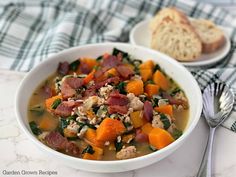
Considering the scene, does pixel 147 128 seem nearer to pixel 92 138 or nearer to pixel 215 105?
pixel 92 138

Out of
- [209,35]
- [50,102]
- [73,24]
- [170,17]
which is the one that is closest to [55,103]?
[50,102]

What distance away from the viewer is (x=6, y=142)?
2.18 metres

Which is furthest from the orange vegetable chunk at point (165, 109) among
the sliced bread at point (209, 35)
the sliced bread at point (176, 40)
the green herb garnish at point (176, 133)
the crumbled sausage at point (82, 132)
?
the sliced bread at point (209, 35)

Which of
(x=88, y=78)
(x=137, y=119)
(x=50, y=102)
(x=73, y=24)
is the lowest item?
(x=73, y=24)

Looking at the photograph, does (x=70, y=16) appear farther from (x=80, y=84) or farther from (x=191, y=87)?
(x=191, y=87)

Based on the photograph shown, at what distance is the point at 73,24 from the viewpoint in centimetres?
321

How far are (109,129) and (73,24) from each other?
4.91 ft

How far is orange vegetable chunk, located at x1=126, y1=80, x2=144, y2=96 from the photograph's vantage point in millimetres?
2217

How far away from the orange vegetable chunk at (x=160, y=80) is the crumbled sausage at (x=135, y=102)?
339 millimetres

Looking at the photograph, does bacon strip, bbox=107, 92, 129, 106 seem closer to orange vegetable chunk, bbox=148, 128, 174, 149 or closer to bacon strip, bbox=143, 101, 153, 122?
bacon strip, bbox=143, 101, 153, 122

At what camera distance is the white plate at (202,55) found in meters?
2.88

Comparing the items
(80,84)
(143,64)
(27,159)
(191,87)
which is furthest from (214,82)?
(27,159)

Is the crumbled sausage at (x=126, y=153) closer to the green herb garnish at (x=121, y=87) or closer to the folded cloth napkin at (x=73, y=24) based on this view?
the green herb garnish at (x=121, y=87)

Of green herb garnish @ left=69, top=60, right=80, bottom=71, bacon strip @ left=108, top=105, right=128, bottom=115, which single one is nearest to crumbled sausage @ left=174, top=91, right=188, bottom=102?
bacon strip @ left=108, top=105, right=128, bottom=115
